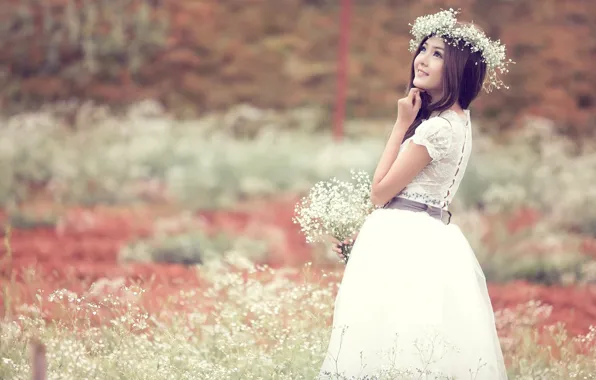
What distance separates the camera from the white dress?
3100mm

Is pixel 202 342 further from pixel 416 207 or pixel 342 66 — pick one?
pixel 342 66

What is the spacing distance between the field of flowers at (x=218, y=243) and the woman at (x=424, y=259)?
0.52m

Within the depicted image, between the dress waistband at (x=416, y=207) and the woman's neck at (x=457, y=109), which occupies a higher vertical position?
the woman's neck at (x=457, y=109)

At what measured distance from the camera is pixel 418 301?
3.13 metres

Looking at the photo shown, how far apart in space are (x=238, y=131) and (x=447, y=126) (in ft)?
24.6

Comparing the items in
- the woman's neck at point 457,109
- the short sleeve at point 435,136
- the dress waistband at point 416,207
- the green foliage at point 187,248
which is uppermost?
the green foliage at point 187,248

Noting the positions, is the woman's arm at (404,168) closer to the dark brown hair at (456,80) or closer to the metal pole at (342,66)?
the dark brown hair at (456,80)

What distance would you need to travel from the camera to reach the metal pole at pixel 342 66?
10.5 meters

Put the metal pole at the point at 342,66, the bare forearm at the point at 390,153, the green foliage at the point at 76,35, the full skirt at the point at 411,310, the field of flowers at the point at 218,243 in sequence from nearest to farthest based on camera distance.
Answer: the full skirt at the point at 411,310, the bare forearm at the point at 390,153, the field of flowers at the point at 218,243, the green foliage at the point at 76,35, the metal pole at the point at 342,66

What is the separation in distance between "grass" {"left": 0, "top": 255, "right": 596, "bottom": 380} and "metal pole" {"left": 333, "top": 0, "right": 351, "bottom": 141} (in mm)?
6158

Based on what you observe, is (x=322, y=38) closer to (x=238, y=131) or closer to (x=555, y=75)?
(x=238, y=131)

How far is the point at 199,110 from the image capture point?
10695 millimetres

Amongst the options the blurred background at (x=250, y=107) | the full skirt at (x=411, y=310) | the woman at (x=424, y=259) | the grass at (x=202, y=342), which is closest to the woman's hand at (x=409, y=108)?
the woman at (x=424, y=259)

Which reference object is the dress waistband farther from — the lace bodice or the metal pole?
the metal pole
